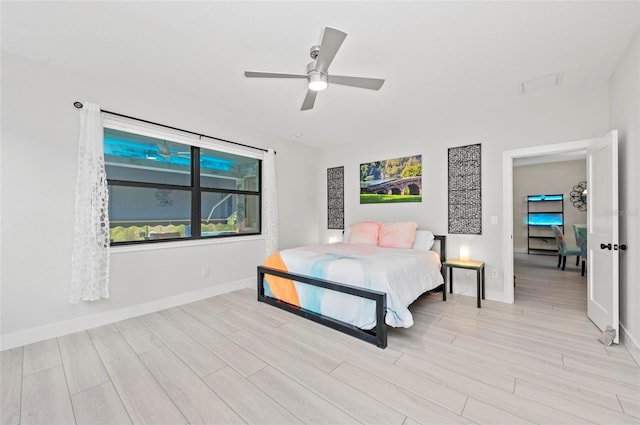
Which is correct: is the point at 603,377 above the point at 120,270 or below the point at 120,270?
below

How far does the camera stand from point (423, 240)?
3928 millimetres

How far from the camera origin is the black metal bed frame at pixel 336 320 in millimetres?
2311

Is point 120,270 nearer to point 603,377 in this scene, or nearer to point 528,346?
point 528,346

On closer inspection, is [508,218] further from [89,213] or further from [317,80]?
[89,213]

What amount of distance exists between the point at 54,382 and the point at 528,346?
374 centimetres

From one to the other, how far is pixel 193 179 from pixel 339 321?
2731 millimetres

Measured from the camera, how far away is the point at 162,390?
176cm

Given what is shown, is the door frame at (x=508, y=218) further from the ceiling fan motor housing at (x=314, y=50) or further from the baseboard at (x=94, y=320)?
the baseboard at (x=94, y=320)

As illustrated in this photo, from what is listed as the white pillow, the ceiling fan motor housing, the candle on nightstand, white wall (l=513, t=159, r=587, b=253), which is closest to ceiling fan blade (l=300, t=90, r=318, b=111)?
the ceiling fan motor housing

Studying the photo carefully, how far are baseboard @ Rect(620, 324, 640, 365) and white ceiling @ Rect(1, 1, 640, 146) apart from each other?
2.49m

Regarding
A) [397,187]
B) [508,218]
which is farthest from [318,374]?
[397,187]

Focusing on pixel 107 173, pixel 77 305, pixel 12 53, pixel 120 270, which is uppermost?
pixel 12 53

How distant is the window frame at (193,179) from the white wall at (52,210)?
132 millimetres

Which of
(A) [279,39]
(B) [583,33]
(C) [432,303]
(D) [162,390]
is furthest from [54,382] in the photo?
(B) [583,33]
